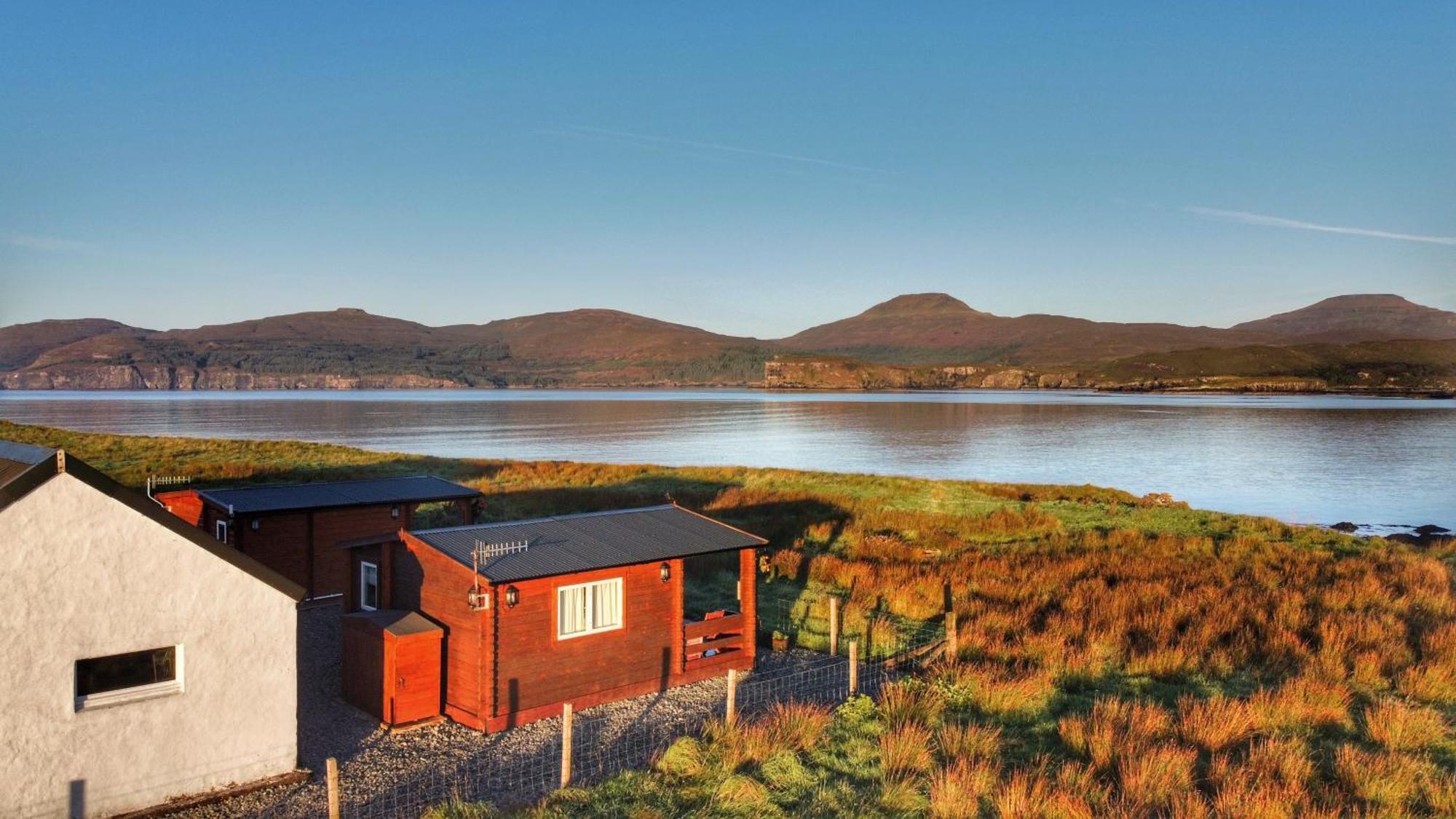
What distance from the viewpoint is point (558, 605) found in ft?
45.3

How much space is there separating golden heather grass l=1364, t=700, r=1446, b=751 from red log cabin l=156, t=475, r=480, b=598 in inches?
696

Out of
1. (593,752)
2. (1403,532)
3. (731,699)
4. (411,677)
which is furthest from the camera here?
(1403,532)

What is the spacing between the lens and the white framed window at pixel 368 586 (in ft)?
52.2

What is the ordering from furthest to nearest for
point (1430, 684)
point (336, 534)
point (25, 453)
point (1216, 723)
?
point (336, 534), point (1430, 684), point (1216, 723), point (25, 453)

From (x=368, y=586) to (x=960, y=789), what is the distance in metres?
10.9

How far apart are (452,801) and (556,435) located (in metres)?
90.7

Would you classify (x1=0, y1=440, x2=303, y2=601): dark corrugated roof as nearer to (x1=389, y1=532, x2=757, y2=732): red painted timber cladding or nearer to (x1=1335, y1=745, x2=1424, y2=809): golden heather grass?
(x1=389, y1=532, x2=757, y2=732): red painted timber cladding

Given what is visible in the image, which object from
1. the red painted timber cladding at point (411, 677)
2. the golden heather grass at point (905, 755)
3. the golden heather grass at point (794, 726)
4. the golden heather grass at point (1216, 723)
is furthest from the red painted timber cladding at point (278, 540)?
the golden heather grass at point (1216, 723)

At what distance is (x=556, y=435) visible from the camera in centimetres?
9981

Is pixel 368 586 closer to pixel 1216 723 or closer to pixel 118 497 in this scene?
pixel 118 497

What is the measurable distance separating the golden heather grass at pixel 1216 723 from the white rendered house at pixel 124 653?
1186 cm

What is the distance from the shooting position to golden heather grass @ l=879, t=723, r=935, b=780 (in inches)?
450

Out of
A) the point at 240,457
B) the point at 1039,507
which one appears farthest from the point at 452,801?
the point at 240,457

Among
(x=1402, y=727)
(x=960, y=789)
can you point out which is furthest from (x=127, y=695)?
(x=1402, y=727)
